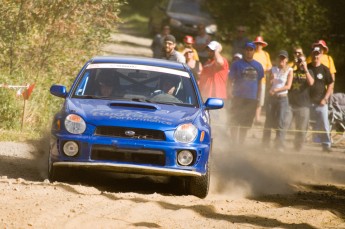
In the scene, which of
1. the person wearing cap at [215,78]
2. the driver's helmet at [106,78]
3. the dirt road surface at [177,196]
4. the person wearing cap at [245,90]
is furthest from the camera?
the person wearing cap at [245,90]

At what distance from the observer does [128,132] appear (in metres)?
11.3

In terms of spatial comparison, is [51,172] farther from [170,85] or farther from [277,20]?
[277,20]

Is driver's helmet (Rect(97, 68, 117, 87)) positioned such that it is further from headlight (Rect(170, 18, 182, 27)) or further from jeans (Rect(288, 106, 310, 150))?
headlight (Rect(170, 18, 182, 27))

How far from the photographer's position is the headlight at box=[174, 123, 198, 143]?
1140 cm

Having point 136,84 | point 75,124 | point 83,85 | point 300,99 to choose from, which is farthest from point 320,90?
point 75,124

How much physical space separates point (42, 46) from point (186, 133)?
856 cm

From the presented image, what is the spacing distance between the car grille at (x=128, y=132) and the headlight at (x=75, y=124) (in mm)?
166

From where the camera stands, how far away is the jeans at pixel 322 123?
1905 cm

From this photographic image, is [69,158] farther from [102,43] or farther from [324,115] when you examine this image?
[102,43]

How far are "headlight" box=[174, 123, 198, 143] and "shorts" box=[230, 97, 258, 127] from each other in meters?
6.56

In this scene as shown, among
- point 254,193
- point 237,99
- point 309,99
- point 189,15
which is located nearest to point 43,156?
point 254,193

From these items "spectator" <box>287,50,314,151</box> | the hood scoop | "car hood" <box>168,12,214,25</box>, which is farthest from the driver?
"car hood" <box>168,12,214,25</box>

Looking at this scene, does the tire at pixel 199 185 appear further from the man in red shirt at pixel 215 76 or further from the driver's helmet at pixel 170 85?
the man in red shirt at pixel 215 76

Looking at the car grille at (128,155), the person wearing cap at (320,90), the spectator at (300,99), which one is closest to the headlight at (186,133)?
the car grille at (128,155)
